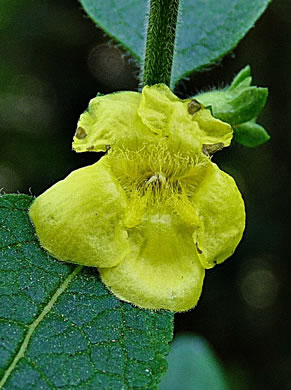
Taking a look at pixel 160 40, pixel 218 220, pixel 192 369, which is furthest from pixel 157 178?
pixel 192 369

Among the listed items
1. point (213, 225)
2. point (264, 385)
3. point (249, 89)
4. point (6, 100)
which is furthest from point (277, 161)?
point (213, 225)

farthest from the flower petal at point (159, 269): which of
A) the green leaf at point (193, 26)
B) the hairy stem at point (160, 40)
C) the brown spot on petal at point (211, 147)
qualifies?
the green leaf at point (193, 26)

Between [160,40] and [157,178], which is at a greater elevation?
[160,40]

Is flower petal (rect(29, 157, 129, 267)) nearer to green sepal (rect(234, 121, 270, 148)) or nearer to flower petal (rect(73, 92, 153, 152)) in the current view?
flower petal (rect(73, 92, 153, 152))

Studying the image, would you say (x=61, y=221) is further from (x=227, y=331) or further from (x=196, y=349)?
(x=227, y=331)

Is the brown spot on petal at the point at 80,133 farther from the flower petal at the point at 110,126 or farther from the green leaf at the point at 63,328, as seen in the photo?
the green leaf at the point at 63,328

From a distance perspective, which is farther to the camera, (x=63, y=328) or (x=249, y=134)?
(x=249, y=134)

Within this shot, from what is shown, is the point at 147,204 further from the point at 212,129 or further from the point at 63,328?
the point at 63,328
